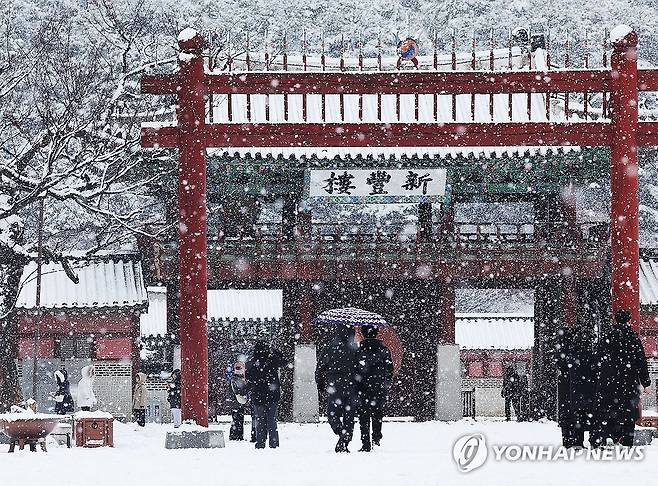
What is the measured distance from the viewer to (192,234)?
16.0m

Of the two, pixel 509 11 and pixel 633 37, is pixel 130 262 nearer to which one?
pixel 633 37

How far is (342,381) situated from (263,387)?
7.15ft

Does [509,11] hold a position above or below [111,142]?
above

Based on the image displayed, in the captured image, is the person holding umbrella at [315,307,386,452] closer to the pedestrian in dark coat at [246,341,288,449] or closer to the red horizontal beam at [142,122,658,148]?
the pedestrian in dark coat at [246,341,288,449]

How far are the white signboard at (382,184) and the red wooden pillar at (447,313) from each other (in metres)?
2.84

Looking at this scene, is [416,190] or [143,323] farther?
[143,323]

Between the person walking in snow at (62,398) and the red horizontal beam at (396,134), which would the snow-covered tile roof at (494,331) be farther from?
the red horizontal beam at (396,134)

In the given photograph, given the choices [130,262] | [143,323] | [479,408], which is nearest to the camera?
[130,262]

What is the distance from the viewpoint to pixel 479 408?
1417 inches

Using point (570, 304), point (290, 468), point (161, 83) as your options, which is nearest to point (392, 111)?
point (570, 304)

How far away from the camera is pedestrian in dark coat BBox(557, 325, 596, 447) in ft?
43.9

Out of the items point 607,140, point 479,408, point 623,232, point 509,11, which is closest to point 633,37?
point 607,140

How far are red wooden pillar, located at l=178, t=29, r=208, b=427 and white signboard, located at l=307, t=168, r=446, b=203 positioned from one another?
9.07m

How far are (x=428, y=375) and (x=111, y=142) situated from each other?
8.77m
